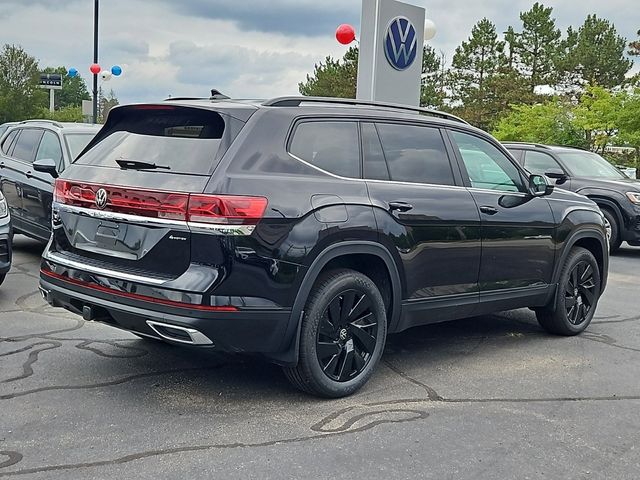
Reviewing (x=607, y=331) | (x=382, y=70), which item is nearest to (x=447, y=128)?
(x=607, y=331)

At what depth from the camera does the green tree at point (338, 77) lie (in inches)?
1767

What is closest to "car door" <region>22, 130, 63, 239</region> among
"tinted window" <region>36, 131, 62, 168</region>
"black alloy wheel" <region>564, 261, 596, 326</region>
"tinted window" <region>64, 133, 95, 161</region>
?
"tinted window" <region>36, 131, 62, 168</region>

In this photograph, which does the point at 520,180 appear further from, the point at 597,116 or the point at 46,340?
the point at 597,116

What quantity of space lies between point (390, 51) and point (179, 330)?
7382 mm

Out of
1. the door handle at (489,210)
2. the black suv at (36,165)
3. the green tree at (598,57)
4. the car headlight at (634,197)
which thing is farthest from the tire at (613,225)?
the green tree at (598,57)

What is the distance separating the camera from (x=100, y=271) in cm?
435

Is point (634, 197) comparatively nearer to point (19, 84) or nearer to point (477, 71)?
point (477, 71)

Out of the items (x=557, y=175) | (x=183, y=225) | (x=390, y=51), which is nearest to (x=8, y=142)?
(x=390, y=51)

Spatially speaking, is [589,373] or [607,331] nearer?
[589,373]

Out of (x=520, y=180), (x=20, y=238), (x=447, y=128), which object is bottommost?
(x=20, y=238)

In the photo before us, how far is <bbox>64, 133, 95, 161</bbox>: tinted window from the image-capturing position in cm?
884

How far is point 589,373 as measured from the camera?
5461mm

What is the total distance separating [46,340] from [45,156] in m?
4.06

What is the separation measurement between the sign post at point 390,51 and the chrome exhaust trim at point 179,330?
6833 millimetres
